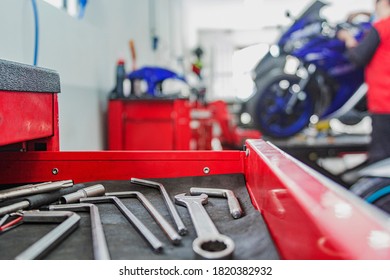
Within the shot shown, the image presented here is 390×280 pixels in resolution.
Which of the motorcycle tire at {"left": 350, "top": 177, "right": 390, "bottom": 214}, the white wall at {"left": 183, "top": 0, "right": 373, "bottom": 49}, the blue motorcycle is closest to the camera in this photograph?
the motorcycle tire at {"left": 350, "top": 177, "right": 390, "bottom": 214}

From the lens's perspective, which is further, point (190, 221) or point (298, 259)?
point (190, 221)

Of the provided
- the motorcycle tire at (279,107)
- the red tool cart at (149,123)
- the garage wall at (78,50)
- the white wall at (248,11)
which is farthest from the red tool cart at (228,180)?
the white wall at (248,11)

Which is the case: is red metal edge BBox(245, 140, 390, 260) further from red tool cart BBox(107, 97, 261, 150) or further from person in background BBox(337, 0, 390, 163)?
person in background BBox(337, 0, 390, 163)

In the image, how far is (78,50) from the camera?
1491mm

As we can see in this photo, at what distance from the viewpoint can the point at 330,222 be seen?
0.32 metres

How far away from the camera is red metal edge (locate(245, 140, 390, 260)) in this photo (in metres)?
0.29

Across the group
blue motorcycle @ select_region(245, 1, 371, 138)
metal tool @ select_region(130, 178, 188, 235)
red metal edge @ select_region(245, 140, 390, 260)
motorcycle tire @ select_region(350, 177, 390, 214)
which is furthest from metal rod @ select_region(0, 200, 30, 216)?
blue motorcycle @ select_region(245, 1, 371, 138)

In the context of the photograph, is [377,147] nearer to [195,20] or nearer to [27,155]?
[27,155]

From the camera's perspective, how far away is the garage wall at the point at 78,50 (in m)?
1.06

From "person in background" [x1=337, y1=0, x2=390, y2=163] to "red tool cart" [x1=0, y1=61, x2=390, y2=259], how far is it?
1.32 meters

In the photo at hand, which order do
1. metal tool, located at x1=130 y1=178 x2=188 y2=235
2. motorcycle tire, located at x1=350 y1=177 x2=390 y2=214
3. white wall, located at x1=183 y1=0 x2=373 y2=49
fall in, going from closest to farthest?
1. metal tool, located at x1=130 y1=178 x2=188 y2=235
2. motorcycle tire, located at x1=350 y1=177 x2=390 y2=214
3. white wall, located at x1=183 y1=0 x2=373 y2=49

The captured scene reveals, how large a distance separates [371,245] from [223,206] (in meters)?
0.41

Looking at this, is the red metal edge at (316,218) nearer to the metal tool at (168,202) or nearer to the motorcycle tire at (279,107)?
the metal tool at (168,202)
